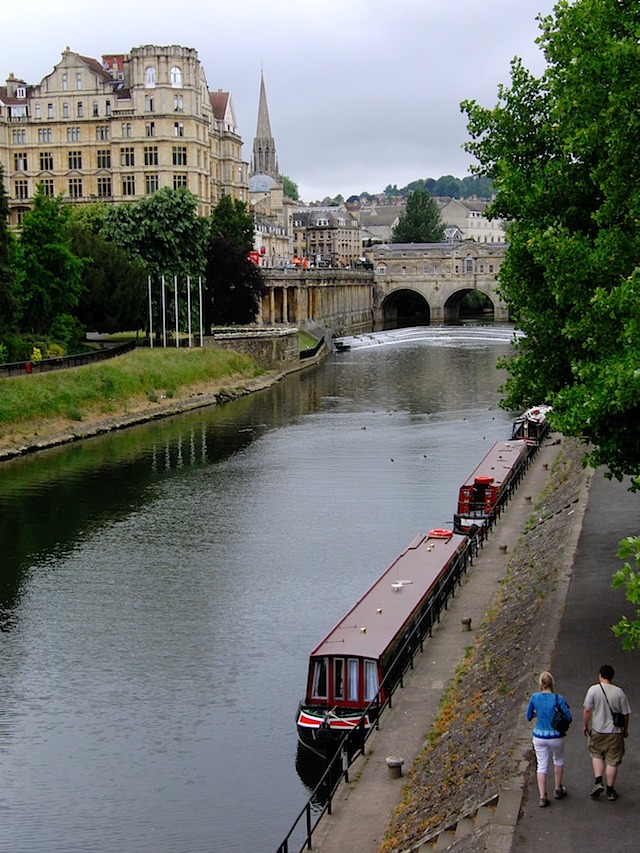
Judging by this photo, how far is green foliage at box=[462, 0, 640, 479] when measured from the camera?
24.1 m

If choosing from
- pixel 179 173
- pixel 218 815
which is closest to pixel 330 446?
pixel 218 815

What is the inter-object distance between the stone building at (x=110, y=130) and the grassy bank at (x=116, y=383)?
1282 inches

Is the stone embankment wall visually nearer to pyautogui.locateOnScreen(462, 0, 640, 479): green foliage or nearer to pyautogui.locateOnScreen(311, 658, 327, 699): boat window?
pyautogui.locateOnScreen(311, 658, 327, 699): boat window

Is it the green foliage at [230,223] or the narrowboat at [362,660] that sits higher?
the green foliage at [230,223]

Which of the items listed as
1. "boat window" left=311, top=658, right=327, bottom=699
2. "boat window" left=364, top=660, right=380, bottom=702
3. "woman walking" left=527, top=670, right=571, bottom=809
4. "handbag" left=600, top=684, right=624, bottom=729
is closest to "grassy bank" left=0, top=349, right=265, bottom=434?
"boat window" left=311, top=658, right=327, bottom=699

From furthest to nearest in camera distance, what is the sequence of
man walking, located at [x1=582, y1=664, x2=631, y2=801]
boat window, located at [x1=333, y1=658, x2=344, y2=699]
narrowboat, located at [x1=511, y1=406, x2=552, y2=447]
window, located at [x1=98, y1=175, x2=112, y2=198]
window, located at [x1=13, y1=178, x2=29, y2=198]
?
window, located at [x1=13, y1=178, x2=29, y2=198] < window, located at [x1=98, y1=175, x2=112, y2=198] < narrowboat, located at [x1=511, y1=406, x2=552, y2=447] < boat window, located at [x1=333, y1=658, x2=344, y2=699] < man walking, located at [x1=582, y1=664, x2=631, y2=801]

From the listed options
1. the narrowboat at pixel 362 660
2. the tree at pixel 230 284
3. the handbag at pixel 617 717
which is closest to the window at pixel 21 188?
the tree at pixel 230 284

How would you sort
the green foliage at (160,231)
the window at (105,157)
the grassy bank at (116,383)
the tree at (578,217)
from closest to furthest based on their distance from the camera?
Result: the tree at (578,217) → the grassy bank at (116,383) → the green foliage at (160,231) → the window at (105,157)

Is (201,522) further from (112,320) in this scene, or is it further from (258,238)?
(258,238)

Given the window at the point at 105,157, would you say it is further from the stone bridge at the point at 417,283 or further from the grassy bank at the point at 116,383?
the stone bridge at the point at 417,283

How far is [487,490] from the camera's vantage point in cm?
4509

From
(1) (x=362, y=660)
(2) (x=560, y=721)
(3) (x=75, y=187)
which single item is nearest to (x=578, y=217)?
(1) (x=362, y=660)

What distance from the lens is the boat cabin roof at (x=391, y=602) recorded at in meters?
27.4

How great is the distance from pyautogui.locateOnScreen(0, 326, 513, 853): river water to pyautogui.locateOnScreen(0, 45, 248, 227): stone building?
176 feet
